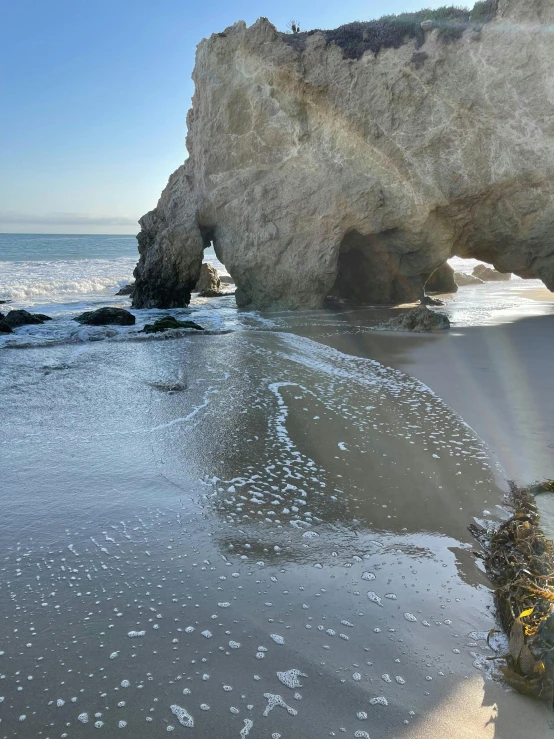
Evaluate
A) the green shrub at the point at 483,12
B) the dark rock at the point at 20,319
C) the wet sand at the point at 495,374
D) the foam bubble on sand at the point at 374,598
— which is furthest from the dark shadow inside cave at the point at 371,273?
the foam bubble on sand at the point at 374,598

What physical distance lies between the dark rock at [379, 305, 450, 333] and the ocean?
187 inches

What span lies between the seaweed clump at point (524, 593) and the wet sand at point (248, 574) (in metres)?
0.10

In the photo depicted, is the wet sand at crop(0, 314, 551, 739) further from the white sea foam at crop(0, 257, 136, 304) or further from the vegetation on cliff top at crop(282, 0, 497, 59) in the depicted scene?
the white sea foam at crop(0, 257, 136, 304)

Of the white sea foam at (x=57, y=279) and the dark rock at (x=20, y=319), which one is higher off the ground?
the white sea foam at (x=57, y=279)

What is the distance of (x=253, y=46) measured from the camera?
616 inches

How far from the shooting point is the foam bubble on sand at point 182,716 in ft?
7.54

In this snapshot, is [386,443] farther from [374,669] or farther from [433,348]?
[433,348]

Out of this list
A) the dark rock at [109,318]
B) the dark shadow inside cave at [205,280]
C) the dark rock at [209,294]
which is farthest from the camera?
the dark rock at [209,294]

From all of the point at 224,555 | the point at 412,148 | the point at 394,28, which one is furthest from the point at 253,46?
the point at 224,555

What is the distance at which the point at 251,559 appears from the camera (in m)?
3.51

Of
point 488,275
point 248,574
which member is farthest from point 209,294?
point 248,574

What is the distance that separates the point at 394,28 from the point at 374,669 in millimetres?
15731

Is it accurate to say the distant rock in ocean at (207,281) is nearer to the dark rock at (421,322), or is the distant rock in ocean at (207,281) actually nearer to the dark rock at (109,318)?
the dark rock at (109,318)

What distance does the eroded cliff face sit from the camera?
45.1ft
